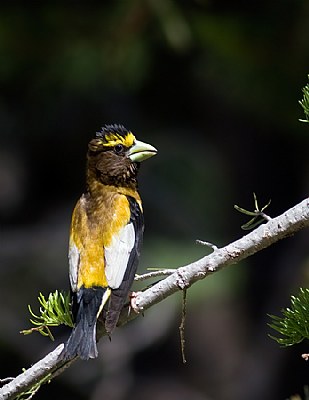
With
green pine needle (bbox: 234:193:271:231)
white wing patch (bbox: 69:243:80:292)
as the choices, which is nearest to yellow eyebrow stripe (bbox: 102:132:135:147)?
white wing patch (bbox: 69:243:80:292)

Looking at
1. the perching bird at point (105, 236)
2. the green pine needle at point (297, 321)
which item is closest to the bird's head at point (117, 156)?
the perching bird at point (105, 236)

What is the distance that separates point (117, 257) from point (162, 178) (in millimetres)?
4775

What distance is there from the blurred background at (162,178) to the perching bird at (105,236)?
136 cm

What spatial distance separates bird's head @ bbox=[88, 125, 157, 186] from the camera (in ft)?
13.9

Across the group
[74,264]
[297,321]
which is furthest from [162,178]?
[297,321]

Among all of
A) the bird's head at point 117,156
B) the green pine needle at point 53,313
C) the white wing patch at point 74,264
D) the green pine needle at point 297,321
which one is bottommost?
the green pine needle at point 297,321

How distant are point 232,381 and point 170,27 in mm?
3567

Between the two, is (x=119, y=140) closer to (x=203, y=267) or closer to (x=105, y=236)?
(x=105, y=236)

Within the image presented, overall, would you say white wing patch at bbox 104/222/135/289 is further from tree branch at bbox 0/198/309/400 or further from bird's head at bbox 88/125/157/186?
tree branch at bbox 0/198/309/400

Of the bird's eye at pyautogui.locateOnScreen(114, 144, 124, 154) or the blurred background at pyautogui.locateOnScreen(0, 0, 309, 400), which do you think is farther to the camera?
the blurred background at pyautogui.locateOnScreen(0, 0, 309, 400)

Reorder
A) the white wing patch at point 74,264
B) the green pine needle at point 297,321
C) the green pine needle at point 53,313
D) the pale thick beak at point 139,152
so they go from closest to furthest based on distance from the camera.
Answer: the green pine needle at point 297,321
the green pine needle at point 53,313
the white wing patch at point 74,264
the pale thick beak at point 139,152

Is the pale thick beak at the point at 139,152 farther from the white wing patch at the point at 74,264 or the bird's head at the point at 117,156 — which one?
the white wing patch at the point at 74,264

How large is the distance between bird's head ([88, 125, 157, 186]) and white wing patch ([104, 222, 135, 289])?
15.6 inches

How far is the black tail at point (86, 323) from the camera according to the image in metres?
3.24
